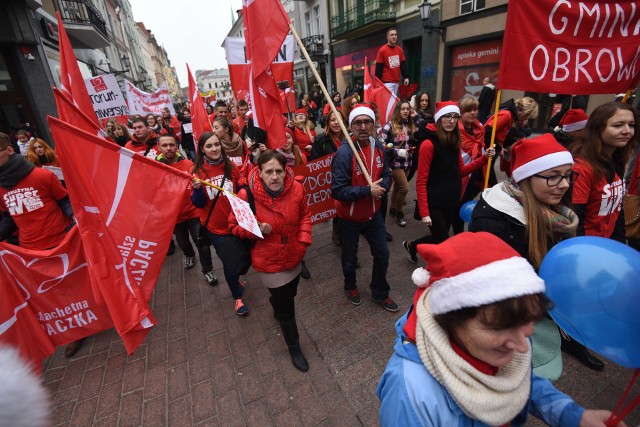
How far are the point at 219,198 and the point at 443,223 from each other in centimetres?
254

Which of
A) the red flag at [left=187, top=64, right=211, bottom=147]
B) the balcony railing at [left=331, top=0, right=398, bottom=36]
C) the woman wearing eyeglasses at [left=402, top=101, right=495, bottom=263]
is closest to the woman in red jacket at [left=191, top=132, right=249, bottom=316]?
the red flag at [left=187, top=64, right=211, bottom=147]

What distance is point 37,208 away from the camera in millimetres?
3396

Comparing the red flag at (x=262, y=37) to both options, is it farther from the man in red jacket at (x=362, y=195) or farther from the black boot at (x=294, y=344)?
the black boot at (x=294, y=344)

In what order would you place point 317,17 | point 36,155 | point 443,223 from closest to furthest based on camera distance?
1. point 443,223
2. point 36,155
3. point 317,17

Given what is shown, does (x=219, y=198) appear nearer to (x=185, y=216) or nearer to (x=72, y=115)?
(x=185, y=216)

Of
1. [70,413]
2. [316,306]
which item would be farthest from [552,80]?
[70,413]

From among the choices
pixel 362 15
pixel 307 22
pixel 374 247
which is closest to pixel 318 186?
pixel 374 247

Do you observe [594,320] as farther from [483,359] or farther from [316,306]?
[316,306]

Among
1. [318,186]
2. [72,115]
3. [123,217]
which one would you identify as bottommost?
[318,186]

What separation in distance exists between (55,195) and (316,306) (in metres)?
3.19

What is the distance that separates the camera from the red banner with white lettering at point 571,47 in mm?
2604

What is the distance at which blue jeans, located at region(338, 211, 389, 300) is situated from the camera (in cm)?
336

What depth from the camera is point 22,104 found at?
10.4 m

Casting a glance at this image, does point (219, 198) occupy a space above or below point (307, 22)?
below
